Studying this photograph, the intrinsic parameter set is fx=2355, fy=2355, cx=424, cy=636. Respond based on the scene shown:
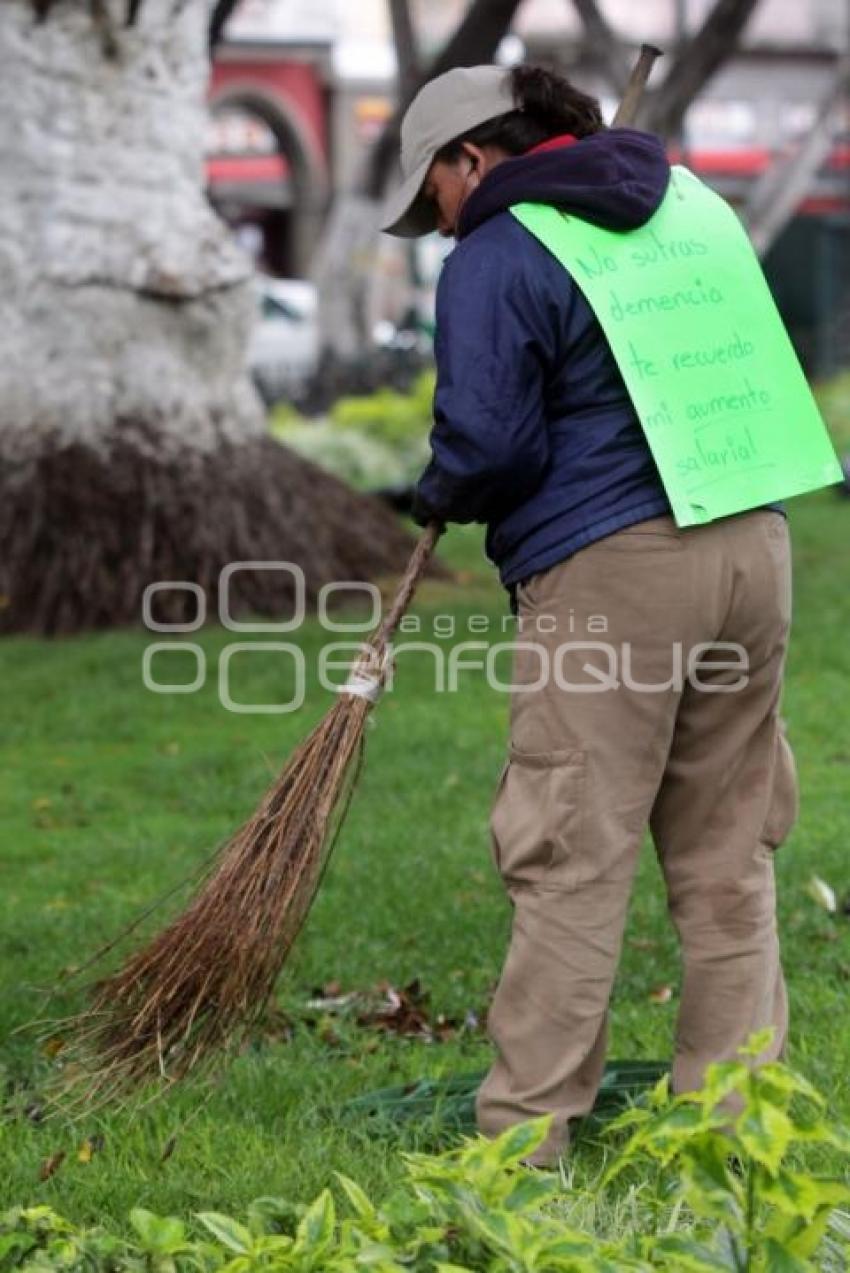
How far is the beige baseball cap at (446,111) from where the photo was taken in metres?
4.09

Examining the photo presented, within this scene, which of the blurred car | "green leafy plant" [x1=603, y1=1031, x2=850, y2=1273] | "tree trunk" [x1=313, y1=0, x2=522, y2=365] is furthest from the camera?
the blurred car

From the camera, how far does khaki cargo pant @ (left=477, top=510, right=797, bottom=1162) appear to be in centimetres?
403

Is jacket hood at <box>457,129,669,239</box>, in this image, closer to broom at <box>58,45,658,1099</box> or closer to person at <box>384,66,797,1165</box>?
person at <box>384,66,797,1165</box>

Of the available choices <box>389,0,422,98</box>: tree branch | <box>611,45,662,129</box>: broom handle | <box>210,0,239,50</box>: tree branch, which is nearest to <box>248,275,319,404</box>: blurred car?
<box>389,0,422,98</box>: tree branch

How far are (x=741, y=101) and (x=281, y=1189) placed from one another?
121 ft

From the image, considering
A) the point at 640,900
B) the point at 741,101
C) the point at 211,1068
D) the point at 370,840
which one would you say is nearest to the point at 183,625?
the point at 370,840

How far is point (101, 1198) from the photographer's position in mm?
4020

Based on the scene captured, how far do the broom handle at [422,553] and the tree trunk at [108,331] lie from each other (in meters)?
5.84

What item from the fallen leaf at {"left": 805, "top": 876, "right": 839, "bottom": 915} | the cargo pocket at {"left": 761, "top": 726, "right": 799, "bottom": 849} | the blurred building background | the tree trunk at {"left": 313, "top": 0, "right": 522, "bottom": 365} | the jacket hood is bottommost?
the fallen leaf at {"left": 805, "top": 876, "right": 839, "bottom": 915}

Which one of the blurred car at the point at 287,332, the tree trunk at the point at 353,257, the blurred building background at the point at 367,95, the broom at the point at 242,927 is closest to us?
the broom at the point at 242,927

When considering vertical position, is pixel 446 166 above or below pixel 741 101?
below

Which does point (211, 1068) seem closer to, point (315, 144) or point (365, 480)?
point (365, 480)

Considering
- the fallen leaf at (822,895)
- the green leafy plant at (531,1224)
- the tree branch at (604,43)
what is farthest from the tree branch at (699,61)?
the green leafy plant at (531,1224)

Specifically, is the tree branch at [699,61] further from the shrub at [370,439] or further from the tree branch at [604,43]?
the shrub at [370,439]
